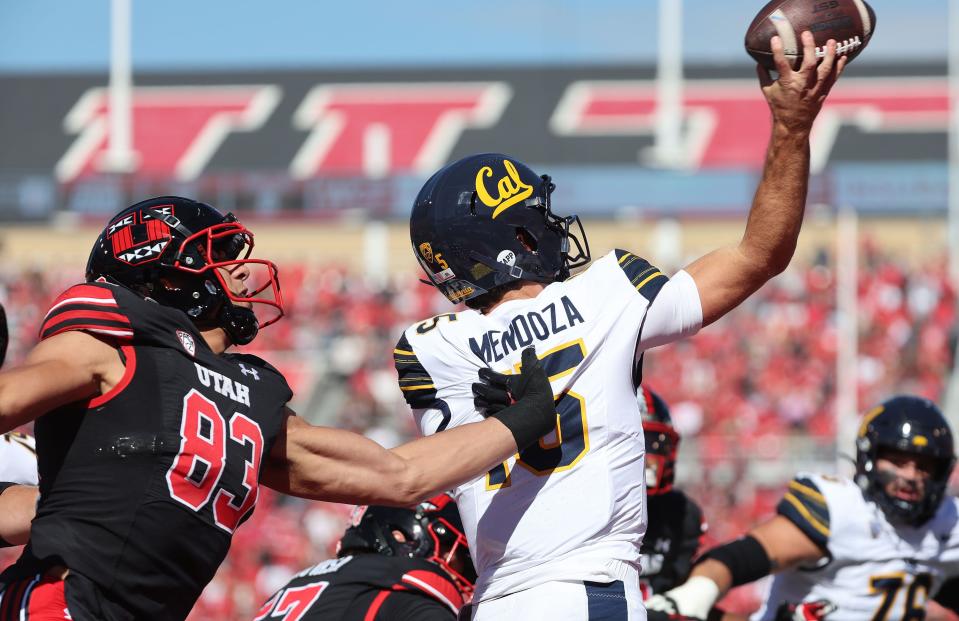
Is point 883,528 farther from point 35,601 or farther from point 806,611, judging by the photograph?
point 35,601

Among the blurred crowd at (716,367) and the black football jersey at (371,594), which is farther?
the blurred crowd at (716,367)

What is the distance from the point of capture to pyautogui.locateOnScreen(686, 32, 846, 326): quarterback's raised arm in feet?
10.7

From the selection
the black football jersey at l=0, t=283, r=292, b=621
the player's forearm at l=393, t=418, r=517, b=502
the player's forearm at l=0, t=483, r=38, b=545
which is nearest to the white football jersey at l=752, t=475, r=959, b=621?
the player's forearm at l=393, t=418, r=517, b=502

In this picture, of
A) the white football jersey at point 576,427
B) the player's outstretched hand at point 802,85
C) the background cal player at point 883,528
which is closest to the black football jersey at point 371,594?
the white football jersey at point 576,427

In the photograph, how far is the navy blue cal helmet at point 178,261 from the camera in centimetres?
325

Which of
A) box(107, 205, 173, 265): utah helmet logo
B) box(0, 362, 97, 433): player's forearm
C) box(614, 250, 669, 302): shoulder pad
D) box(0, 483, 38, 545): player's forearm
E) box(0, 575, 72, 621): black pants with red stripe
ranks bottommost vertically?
box(0, 575, 72, 621): black pants with red stripe

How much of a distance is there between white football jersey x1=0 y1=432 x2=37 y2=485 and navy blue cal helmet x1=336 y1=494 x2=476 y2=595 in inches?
48.8

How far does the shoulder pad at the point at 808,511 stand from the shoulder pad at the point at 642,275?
2.10 meters

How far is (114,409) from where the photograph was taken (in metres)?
2.91

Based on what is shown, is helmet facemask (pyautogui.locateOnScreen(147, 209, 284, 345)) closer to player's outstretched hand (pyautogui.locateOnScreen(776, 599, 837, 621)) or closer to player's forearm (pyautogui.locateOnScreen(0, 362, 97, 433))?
player's forearm (pyautogui.locateOnScreen(0, 362, 97, 433))

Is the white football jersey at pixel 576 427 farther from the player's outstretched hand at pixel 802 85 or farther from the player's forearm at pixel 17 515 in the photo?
the player's forearm at pixel 17 515

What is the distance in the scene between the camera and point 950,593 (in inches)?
206

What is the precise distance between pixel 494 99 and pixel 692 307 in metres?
32.6

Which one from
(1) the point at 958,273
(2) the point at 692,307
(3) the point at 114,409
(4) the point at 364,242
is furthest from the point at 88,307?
(4) the point at 364,242
